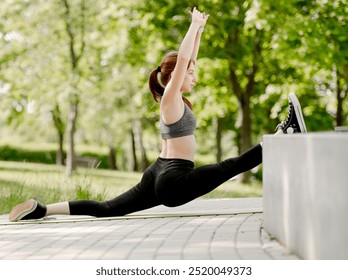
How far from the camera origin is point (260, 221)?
6.57m

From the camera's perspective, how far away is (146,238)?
18.8ft

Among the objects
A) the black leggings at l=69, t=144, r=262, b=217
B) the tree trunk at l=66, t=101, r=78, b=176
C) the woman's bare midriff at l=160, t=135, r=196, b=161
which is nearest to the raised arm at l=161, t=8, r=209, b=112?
the woman's bare midriff at l=160, t=135, r=196, b=161

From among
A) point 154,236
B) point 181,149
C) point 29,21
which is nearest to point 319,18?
point 181,149

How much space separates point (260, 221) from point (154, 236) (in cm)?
129

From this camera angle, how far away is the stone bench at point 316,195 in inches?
164

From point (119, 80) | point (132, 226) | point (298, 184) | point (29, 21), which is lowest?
point (132, 226)

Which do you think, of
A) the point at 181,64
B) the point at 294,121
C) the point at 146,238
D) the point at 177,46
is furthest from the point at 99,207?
the point at 177,46

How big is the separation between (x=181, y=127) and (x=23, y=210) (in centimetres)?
209

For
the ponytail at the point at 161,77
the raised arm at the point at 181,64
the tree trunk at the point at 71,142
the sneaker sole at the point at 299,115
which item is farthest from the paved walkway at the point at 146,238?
the tree trunk at the point at 71,142

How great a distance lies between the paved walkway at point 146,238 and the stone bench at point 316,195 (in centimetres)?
28

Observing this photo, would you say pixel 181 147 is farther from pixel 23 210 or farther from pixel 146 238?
pixel 23 210

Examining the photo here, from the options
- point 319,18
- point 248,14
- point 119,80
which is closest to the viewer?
point 319,18

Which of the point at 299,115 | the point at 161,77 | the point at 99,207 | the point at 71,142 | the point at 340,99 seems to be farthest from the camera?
the point at 71,142
